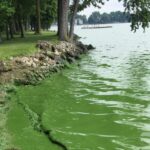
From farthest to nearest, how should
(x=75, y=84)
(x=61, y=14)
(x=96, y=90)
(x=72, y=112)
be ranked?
(x=61, y=14) < (x=75, y=84) < (x=96, y=90) < (x=72, y=112)

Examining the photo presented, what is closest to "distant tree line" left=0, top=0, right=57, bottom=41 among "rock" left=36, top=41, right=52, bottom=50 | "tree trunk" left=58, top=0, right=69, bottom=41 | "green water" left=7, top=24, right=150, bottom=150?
"tree trunk" left=58, top=0, right=69, bottom=41

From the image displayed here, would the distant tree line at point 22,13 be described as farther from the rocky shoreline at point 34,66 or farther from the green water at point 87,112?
the green water at point 87,112

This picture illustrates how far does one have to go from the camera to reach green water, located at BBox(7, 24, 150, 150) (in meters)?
12.0

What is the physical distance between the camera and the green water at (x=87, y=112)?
1204cm

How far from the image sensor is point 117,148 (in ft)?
37.3

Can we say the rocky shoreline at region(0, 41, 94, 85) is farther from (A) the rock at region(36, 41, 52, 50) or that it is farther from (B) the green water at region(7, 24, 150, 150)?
(B) the green water at region(7, 24, 150, 150)

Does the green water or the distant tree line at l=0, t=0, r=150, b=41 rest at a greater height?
the distant tree line at l=0, t=0, r=150, b=41

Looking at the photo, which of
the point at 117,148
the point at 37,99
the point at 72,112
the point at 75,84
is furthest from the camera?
the point at 75,84

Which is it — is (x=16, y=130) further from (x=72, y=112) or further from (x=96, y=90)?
(x=96, y=90)

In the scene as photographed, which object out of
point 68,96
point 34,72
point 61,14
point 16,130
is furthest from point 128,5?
point 16,130

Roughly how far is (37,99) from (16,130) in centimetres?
496

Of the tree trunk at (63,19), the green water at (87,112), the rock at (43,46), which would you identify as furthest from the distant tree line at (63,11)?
the green water at (87,112)

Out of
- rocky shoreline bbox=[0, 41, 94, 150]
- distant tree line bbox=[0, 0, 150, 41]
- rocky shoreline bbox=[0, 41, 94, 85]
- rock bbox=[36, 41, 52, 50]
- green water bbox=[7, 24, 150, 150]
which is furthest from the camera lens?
distant tree line bbox=[0, 0, 150, 41]

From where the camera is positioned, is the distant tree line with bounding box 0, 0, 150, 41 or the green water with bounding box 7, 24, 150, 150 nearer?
the green water with bounding box 7, 24, 150, 150
